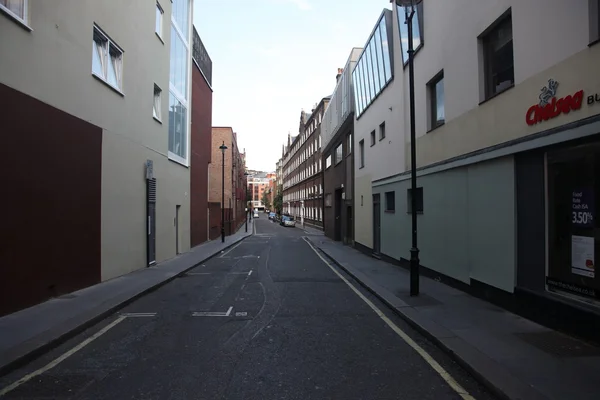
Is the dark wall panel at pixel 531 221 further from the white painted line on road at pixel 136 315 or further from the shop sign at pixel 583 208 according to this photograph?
the white painted line on road at pixel 136 315

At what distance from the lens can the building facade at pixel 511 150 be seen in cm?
581

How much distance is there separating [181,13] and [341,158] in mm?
14103

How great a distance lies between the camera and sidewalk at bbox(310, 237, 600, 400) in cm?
420

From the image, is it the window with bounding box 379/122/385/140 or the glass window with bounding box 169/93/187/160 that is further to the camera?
the glass window with bounding box 169/93/187/160

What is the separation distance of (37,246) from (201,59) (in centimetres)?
1888

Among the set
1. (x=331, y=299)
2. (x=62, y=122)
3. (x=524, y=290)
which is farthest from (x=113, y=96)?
(x=524, y=290)

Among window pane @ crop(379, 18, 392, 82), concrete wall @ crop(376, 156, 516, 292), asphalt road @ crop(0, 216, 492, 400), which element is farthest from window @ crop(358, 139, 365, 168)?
asphalt road @ crop(0, 216, 492, 400)

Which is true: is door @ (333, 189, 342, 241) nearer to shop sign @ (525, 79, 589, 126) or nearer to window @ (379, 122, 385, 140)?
window @ (379, 122, 385, 140)

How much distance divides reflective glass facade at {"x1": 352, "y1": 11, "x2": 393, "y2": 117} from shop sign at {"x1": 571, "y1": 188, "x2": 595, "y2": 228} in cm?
1089

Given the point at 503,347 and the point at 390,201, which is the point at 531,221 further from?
the point at 390,201

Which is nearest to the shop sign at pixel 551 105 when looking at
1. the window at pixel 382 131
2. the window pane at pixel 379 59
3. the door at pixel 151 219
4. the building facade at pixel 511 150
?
the building facade at pixel 511 150

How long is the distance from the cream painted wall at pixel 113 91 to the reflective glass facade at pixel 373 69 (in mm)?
8627

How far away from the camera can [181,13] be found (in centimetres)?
1923

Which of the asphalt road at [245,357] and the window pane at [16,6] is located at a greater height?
the window pane at [16,6]
